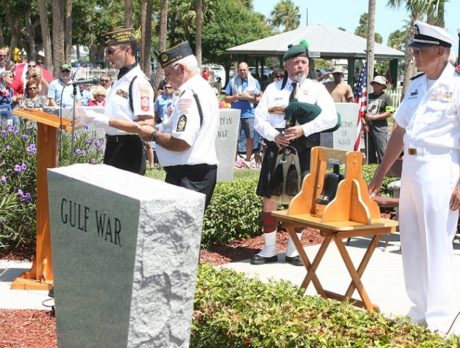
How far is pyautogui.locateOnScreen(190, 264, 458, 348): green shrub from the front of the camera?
4199mm

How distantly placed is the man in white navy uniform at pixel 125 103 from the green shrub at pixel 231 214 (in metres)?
1.74

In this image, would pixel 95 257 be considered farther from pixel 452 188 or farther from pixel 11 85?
pixel 11 85

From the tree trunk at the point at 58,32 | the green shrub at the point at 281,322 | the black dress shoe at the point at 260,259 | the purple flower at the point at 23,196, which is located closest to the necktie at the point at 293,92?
the black dress shoe at the point at 260,259

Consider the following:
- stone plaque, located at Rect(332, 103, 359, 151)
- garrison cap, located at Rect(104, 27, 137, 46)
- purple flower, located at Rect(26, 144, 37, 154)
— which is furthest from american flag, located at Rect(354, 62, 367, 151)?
garrison cap, located at Rect(104, 27, 137, 46)

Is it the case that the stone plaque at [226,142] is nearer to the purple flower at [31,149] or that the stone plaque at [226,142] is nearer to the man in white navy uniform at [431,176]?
the purple flower at [31,149]

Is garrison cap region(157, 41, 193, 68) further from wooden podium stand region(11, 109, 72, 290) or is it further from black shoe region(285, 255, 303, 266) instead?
black shoe region(285, 255, 303, 266)

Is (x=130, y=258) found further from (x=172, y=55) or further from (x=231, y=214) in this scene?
(x=231, y=214)

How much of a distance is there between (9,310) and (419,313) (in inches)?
109

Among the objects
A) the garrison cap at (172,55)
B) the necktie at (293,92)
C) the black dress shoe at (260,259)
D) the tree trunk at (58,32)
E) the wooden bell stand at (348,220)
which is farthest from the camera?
the tree trunk at (58,32)

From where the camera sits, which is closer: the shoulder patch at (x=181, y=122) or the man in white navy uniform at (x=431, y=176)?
the man in white navy uniform at (x=431, y=176)

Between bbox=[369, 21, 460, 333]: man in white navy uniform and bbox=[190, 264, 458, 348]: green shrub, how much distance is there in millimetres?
1010

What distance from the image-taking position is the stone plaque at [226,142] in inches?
460

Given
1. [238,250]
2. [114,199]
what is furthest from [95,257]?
[238,250]

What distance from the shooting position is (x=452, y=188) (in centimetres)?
555
